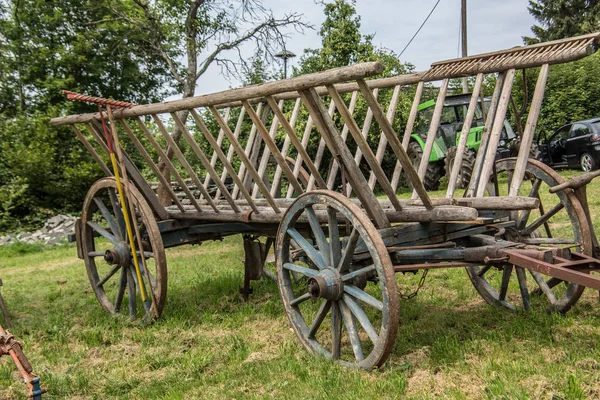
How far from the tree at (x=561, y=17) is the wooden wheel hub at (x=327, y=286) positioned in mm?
27748

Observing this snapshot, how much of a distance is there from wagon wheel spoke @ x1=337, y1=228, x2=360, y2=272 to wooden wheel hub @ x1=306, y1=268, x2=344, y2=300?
2.2 inches

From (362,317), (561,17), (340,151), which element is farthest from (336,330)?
(561,17)

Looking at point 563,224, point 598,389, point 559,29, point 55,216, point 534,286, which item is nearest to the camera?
point 598,389

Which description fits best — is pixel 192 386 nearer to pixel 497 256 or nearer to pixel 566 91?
pixel 497 256

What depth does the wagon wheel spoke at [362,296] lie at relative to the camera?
2.82 metres

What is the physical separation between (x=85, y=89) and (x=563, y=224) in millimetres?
13739

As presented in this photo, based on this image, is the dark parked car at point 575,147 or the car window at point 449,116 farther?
the car window at point 449,116

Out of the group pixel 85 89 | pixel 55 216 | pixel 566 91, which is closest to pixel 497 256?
pixel 55 216

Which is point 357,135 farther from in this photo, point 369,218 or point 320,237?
point 320,237

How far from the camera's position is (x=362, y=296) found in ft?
9.52

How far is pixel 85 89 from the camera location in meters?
15.5

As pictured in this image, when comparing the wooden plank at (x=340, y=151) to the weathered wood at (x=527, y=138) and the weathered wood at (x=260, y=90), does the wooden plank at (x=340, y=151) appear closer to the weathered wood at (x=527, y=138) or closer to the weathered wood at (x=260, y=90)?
the weathered wood at (x=260, y=90)

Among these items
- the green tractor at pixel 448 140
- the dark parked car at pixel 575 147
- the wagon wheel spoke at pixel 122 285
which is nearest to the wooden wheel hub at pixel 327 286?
the wagon wheel spoke at pixel 122 285

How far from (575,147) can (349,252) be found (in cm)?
1267
